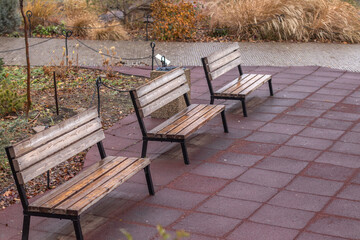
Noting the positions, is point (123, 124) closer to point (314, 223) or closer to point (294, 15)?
point (314, 223)

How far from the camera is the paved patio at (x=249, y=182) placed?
4.77m

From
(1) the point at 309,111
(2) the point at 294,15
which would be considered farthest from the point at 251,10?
(1) the point at 309,111

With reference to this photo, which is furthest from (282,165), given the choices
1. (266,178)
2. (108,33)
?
(108,33)

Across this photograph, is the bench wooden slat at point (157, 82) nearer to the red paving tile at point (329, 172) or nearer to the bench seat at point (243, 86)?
the bench seat at point (243, 86)

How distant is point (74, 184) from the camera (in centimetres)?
475

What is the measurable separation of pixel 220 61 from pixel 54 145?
12.0 feet

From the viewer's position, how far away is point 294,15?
12.6 m

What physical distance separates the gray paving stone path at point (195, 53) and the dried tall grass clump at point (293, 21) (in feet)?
1.30

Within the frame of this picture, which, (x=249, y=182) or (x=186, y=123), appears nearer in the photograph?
(x=249, y=182)

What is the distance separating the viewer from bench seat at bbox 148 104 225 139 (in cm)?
600

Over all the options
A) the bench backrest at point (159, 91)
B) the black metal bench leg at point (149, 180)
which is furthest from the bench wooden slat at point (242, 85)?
the black metal bench leg at point (149, 180)

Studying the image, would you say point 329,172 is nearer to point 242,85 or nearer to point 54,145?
point 242,85

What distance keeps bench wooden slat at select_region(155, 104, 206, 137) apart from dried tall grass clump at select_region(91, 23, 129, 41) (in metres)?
6.24

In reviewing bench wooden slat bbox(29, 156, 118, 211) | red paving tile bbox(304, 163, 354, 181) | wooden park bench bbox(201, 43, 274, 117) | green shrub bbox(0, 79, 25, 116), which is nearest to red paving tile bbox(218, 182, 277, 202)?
red paving tile bbox(304, 163, 354, 181)
